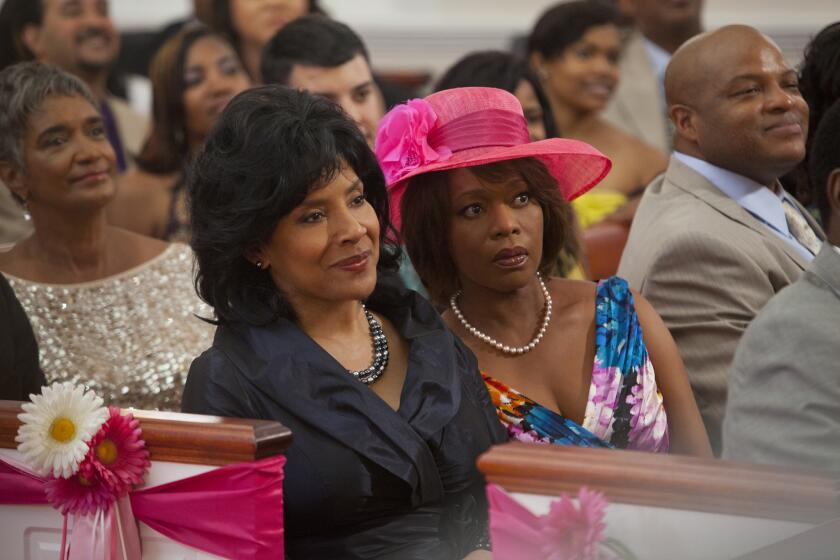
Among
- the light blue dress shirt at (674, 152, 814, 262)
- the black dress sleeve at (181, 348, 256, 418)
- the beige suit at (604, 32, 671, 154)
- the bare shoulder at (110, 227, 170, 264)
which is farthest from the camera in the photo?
the beige suit at (604, 32, 671, 154)

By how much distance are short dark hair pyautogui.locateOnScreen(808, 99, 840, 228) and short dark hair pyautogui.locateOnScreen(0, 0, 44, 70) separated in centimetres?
285

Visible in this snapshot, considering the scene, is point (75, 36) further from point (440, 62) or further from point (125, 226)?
point (440, 62)

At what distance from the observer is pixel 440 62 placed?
22.8 ft

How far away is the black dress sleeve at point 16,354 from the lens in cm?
263

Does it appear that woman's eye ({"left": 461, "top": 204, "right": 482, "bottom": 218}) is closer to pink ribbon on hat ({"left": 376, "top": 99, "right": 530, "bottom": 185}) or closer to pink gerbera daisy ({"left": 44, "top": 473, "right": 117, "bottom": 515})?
pink ribbon on hat ({"left": 376, "top": 99, "right": 530, "bottom": 185})

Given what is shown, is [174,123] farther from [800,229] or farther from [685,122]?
[800,229]

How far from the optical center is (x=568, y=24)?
448 cm

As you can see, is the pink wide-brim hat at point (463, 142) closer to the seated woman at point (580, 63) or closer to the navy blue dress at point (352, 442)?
the navy blue dress at point (352, 442)

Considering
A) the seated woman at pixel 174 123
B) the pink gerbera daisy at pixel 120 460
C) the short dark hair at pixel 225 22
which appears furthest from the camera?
the short dark hair at pixel 225 22

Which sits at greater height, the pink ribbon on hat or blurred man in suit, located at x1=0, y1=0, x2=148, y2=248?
the pink ribbon on hat

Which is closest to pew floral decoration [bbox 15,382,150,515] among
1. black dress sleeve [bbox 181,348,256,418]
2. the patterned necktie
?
black dress sleeve [bbox 181,348,256,418]

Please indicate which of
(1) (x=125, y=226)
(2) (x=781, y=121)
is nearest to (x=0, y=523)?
(2) (x=781, y=121)

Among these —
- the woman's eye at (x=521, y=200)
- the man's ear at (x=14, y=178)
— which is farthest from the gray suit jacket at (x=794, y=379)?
the man's ear at (x=14, y=178)

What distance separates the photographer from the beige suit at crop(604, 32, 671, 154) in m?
4.63
